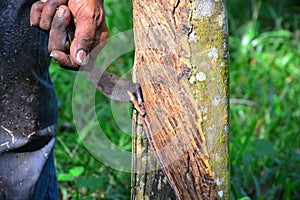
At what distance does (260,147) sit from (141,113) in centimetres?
138

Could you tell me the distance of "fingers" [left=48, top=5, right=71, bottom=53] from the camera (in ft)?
5.07

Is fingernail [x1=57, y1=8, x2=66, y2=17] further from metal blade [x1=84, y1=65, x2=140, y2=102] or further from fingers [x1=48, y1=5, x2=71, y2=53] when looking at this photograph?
metal blade [x1=84, y1=65, x2=140, y2=102]

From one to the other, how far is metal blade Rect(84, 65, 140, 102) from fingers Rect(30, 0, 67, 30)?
0.17 meters

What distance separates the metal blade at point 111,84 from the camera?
5.19 ft

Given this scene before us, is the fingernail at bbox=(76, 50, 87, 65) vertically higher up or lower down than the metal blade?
higher up

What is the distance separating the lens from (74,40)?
5.03 ft

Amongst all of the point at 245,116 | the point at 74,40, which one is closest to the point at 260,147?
the point at 245,116

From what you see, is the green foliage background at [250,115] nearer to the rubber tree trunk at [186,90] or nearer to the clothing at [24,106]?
the clothing at [24,106]

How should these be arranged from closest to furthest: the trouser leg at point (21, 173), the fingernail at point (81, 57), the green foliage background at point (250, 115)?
the fingernail at point (81, 57)
the trouser leg at point (21, 173)
the green foliage background at point (250, 115)

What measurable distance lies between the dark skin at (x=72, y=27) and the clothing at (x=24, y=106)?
209 millimetres

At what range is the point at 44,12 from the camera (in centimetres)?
158

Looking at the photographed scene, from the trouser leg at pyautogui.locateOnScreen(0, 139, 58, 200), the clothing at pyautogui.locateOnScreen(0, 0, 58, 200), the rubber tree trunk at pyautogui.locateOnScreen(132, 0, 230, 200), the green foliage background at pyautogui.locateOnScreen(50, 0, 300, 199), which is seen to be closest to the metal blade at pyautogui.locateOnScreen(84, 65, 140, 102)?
the rubber tree trunk at pyautogui.locateOnScreen(132, 0, 230, 200)

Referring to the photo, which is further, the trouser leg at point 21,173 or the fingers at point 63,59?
the trouser leg at point 21,173

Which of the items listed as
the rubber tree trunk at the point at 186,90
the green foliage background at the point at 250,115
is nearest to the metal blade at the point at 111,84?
the rubber tree trunk at the point at 186,90
